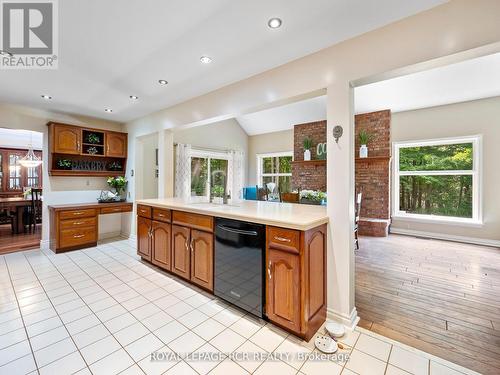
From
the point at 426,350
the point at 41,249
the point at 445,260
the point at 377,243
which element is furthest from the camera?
the point at 377,243

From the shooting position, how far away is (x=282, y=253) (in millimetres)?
1823

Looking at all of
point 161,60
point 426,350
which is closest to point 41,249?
point 161,60

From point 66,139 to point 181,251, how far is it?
330cm

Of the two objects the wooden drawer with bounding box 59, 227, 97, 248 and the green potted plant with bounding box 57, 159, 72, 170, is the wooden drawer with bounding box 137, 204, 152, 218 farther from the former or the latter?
the green potted plant with bounding box 57, 159, 72, 170

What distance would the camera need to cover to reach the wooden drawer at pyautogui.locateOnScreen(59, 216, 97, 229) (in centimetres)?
388

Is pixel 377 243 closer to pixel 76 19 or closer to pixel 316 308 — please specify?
pixel 316 308

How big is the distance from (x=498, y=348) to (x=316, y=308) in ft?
4.35

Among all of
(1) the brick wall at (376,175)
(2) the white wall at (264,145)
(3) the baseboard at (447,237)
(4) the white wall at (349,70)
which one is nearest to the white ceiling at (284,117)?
(2) the white wall at (264,145)

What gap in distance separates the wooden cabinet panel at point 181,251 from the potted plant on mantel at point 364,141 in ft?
14.5

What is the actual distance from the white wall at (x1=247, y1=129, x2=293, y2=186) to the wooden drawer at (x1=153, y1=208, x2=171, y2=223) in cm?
486

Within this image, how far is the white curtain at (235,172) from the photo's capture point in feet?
23.3

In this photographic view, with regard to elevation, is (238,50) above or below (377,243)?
above

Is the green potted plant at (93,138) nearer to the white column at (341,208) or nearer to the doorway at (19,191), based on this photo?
the doorway at (19,191)

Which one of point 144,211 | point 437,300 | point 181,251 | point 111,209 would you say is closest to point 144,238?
point 144,211
